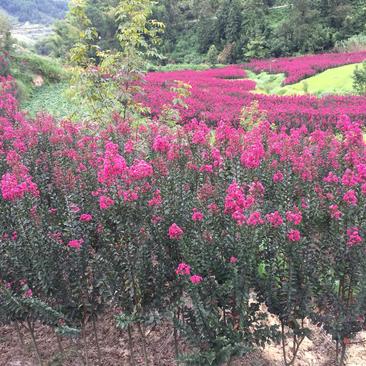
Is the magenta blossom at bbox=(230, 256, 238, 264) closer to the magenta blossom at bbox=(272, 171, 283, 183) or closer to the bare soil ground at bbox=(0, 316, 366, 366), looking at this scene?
the magenta blossom at bbox=(272, 171, 283, 183)

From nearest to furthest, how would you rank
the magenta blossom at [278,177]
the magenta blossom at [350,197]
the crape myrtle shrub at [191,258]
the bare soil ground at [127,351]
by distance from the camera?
the crape myrtle shrub at [191,258]
the magenta blossom at [350,197]
the magenta blossom at [278,177]
the bare soil ground at [127,351]

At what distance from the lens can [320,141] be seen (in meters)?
5.07

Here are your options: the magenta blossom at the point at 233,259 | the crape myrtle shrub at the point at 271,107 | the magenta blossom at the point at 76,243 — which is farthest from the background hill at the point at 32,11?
the magenta blossom at the point at 233,259

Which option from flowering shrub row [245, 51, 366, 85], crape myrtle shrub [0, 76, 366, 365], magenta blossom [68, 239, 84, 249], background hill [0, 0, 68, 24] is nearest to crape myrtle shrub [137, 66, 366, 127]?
flowering shrub row [245, 51, 366, 85]

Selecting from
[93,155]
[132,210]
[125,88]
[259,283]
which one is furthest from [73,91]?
[259,283]

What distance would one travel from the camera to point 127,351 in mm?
4066

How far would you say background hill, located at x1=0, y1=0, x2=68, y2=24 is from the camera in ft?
473

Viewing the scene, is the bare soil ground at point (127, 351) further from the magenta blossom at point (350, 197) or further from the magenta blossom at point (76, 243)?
the magenta blossom at point (350, 197)

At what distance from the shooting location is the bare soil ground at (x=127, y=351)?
153 inches

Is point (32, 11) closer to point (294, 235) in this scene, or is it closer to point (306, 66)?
point (306, 66)

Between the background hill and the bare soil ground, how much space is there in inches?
6001

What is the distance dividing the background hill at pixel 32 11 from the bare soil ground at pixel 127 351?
500ft

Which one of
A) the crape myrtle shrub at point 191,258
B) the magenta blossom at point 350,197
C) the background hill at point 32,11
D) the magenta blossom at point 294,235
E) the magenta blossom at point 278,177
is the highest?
the background hill at point 32,11

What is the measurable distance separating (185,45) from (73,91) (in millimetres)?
41922
